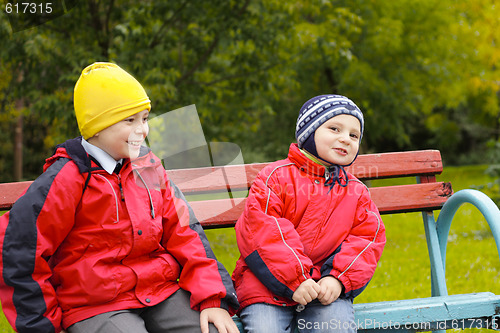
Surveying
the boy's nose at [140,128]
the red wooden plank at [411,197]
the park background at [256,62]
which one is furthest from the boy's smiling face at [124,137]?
the park background at [256,62]

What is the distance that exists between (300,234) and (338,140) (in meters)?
0.49

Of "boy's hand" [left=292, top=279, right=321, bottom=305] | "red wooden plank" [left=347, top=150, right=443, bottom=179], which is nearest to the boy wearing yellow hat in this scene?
"boy's hand" [left=292, top=279, right=321, bottom=305]

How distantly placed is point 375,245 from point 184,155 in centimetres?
136

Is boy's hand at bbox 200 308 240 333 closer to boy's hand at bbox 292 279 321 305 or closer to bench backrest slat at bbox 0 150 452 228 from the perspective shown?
boy's hand at bbox 292 279 321 305

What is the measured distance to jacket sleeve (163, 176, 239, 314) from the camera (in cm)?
226

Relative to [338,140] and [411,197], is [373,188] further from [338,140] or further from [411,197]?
[338,140]

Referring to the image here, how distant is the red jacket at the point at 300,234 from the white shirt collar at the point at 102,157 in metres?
0.67

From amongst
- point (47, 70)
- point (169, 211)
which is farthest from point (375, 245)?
point (47, 70)

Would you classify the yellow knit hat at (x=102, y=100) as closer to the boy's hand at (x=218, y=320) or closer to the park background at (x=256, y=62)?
the boy's hand at (x=218, y=320)

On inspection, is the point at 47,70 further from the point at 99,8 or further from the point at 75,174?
the point at 75,174

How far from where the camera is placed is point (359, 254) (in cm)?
238

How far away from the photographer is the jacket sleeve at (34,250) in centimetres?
196

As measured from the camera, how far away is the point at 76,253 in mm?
2143

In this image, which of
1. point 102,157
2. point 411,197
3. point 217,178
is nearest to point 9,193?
point 102,157
